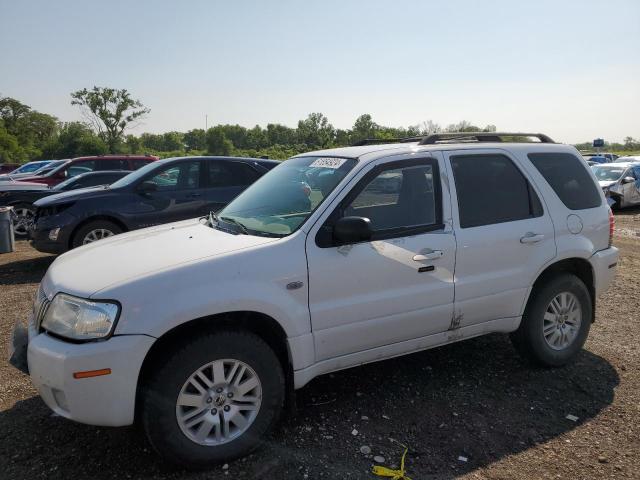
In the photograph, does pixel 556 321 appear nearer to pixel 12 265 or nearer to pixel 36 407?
pixel 36 407

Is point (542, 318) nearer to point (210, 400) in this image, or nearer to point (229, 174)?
point (210, 400)

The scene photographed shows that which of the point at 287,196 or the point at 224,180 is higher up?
the point at 287,196

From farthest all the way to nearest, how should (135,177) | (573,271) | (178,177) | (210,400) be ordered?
(178,177) → (135,177) → (573,271) → (210,400)

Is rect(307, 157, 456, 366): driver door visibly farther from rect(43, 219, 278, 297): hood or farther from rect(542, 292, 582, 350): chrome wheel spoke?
rect(542, 292, 582, 350): chrome wheel spoke

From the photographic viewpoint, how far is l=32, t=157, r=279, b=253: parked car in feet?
25.3

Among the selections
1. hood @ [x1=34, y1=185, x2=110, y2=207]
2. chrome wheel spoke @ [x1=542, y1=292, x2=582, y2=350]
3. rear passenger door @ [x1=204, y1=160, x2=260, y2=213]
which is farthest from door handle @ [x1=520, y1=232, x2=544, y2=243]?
hood @ [x1=34, y1=185, x2=110, y2=207]

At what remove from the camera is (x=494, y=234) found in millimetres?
3857

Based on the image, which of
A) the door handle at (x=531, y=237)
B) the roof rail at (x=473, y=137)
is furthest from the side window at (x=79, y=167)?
the door handle at (x=531, y=237)

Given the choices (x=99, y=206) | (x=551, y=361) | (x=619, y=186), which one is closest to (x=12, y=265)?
(x=99, y=206)

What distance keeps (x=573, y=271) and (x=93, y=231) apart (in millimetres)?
6536

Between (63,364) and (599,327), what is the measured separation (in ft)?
16.5

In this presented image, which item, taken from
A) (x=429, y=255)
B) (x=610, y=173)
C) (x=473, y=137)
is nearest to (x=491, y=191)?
(x=473, y=137)

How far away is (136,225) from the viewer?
26.2 feet

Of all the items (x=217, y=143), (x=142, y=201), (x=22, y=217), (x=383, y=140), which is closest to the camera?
(x=383, y=140)
